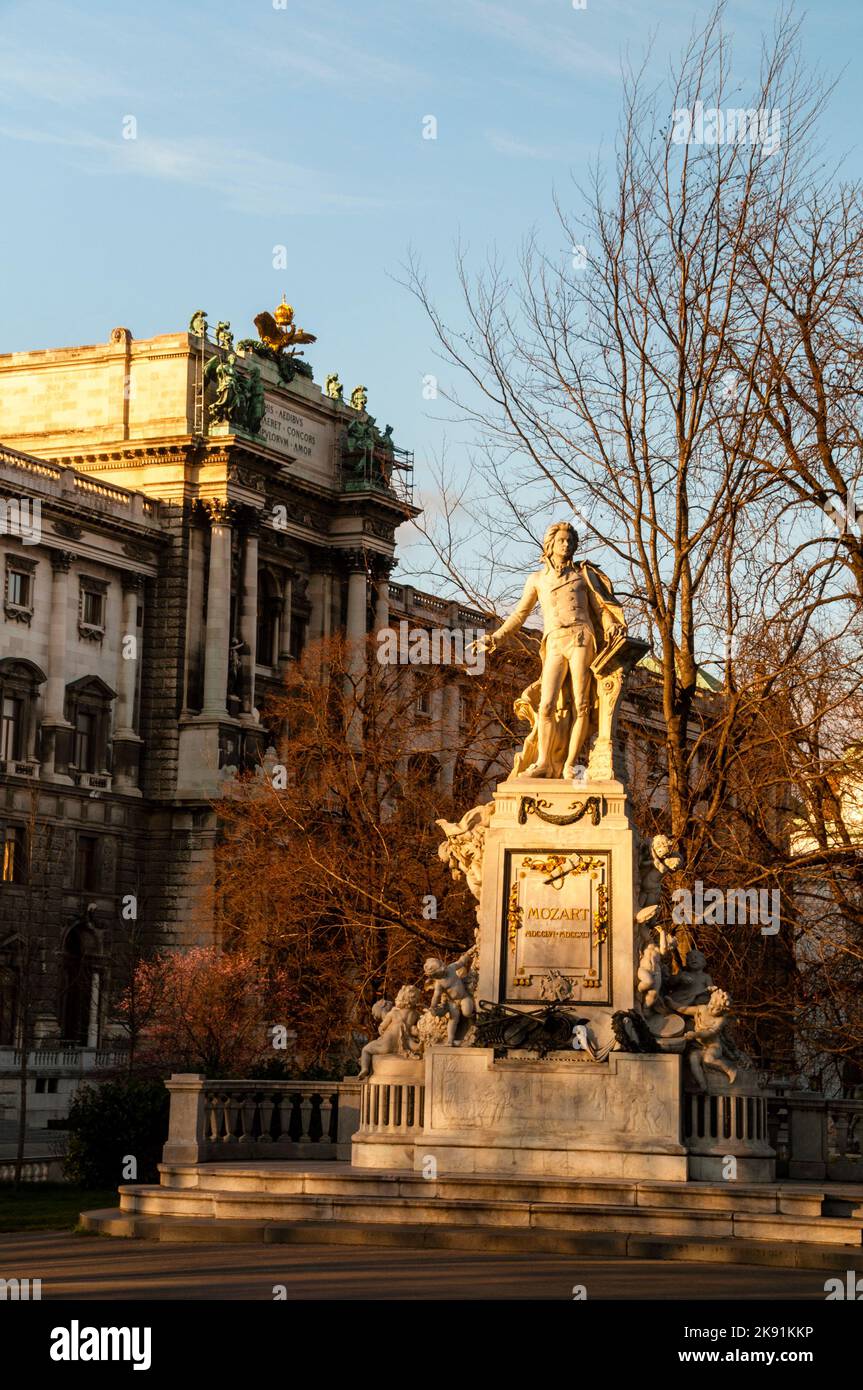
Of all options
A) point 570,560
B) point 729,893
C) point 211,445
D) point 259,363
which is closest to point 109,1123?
point 729,893

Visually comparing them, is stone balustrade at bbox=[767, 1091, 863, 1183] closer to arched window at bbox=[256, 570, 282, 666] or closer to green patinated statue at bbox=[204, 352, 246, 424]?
green patinated statue at bbox=[204, 352, 246, 424]

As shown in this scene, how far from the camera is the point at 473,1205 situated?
2042 centimetres

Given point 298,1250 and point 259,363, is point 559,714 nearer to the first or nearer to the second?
point 298,1250

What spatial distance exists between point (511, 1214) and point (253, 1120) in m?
6.49

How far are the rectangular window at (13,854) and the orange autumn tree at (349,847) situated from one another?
10293 mm

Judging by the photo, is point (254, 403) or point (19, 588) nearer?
point (19, 588)

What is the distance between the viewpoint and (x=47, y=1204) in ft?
89.3

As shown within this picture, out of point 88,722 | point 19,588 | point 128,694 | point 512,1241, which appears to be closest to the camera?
point 512,1241

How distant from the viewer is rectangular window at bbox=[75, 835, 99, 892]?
76.0m

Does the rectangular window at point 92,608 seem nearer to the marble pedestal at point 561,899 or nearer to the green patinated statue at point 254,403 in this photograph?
the green patinated statue at point 254,403

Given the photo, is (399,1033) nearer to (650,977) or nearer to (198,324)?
(650,977)

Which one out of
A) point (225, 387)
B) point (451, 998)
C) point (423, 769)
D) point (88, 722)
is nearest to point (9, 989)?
point (88, 722)

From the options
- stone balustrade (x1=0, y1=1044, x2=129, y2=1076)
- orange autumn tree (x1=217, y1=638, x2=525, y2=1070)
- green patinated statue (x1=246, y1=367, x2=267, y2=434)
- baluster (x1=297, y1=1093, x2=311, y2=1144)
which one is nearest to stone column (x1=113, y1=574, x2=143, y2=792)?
green patinated statue (x1=246, y1=367, x2=267, y2=434)

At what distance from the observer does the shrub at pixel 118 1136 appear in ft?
98.5
